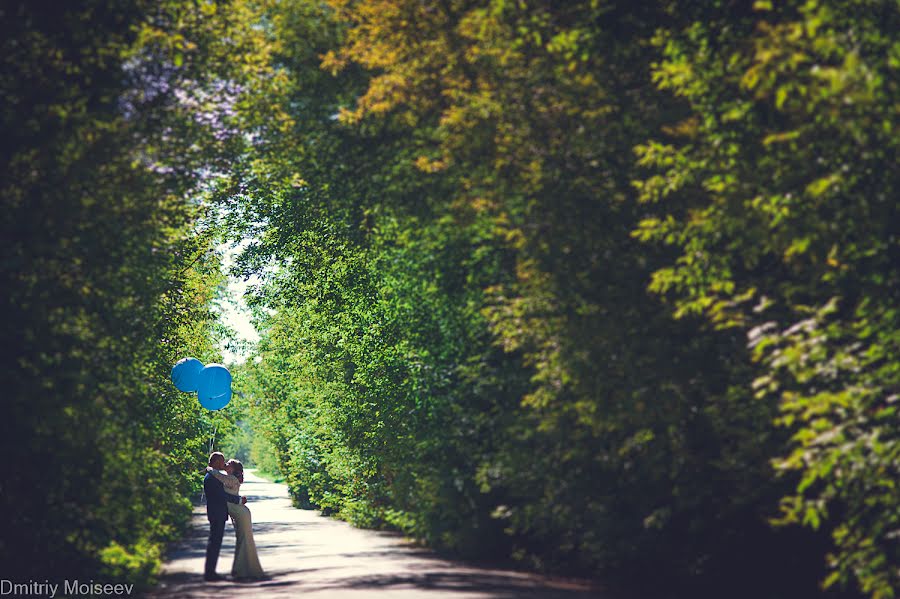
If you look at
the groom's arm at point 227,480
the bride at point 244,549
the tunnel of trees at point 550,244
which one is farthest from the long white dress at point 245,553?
the tunnel of trees at point 550,244

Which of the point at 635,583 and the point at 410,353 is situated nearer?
the point at 635,583

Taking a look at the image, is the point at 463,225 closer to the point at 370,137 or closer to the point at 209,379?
the point at 370,137

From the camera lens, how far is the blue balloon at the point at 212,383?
22.2 meters

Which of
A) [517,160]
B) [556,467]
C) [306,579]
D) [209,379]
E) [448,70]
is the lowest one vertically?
[306,579]

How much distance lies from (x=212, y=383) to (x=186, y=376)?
650mm

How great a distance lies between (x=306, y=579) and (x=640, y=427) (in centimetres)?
566

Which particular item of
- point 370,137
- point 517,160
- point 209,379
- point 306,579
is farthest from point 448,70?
point 209,379

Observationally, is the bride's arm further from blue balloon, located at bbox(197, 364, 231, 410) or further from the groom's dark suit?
blue balloon, located at bbox(197, 364, 231, 410)

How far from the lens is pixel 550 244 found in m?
13.2

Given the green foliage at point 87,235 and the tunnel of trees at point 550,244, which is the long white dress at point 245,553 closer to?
the tunnel of trees at point 550,244

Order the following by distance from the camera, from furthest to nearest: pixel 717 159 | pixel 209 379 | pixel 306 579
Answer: pixel 209 379 < pixel 306 579 < pixel 717 159

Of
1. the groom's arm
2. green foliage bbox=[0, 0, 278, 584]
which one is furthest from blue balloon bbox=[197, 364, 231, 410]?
green foliage bbox=[0, 0, 278, 584]

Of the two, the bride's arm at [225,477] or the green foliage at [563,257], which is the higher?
the green foliage at [563,257]

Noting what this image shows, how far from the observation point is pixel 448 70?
14.3m
